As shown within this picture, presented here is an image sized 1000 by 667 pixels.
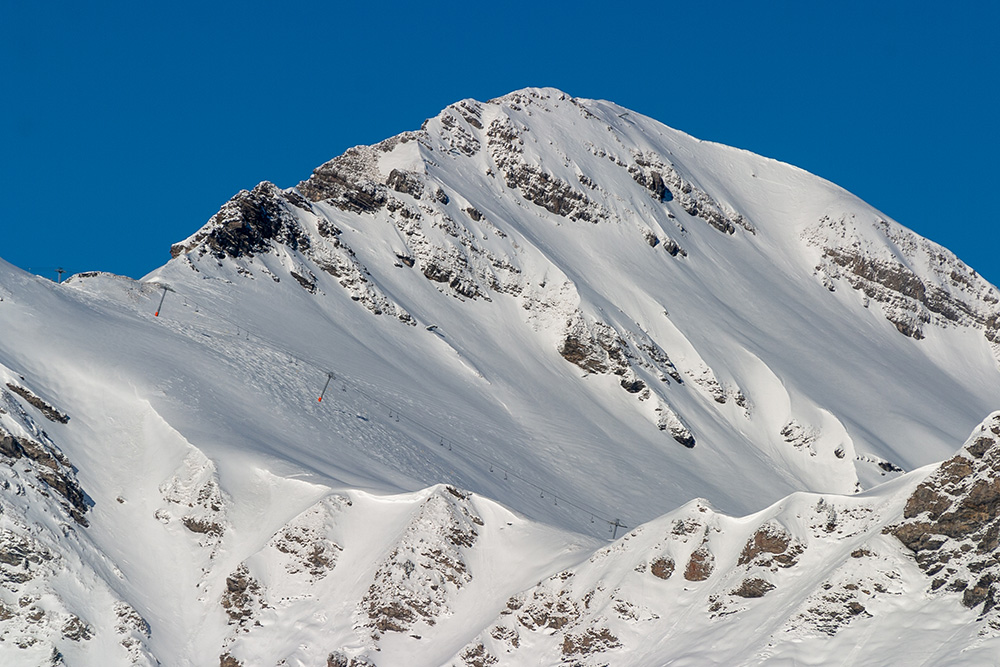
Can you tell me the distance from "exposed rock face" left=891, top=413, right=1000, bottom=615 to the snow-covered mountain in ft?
0.40

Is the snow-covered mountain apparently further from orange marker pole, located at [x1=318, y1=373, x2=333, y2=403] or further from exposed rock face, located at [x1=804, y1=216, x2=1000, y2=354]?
exposed rock face, located at [x1=804, y1=216, x2=1000, y2=354]

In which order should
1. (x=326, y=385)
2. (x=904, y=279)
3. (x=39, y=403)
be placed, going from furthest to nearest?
(x=904, y=279) → (x=326, y=385) → (x=39, y=403)

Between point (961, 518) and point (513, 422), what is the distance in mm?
51833

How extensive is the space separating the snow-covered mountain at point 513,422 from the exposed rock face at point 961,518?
0.12 m

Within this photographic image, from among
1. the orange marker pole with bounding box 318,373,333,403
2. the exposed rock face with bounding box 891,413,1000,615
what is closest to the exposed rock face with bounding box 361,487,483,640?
the exposed rock face with bounding box 891,413,1000,615

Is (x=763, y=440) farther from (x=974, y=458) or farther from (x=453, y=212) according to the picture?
(x=974, y=458)

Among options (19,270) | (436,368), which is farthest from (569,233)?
(19,270)

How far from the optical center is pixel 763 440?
376 feet

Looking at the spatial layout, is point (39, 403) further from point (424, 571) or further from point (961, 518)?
point (961, 518)

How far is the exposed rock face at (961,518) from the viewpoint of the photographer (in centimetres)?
4750

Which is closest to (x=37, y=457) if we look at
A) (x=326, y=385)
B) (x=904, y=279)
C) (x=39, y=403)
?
(x=39, y=403)

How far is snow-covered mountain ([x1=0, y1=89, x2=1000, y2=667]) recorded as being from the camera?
174 feet

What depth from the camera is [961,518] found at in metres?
48.9

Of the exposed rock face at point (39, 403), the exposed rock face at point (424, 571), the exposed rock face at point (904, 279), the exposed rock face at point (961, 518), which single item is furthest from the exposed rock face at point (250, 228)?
the exposed rock face at point (904, 279)
